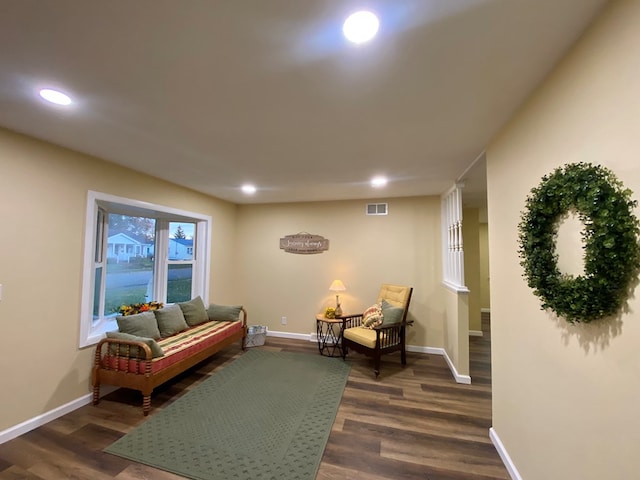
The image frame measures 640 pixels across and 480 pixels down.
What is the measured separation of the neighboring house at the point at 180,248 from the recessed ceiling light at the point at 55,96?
2713 mm

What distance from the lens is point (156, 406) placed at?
8.68 ft

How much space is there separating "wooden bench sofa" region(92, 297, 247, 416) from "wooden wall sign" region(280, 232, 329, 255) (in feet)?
6.06

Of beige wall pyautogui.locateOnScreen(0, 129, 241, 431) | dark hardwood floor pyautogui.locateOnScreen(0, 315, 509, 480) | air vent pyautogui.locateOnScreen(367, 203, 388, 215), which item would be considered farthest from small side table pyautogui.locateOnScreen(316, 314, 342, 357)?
beige wall pyautogui.locateOnScreen(0, 129, 241, 431)

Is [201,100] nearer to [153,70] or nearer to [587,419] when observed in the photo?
[153,70]

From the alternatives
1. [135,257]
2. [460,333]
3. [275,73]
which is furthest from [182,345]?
[460,333]

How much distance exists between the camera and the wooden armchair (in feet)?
11.1

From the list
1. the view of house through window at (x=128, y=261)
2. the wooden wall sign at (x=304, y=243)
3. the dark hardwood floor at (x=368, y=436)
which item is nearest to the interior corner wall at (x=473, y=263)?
the dark hardwood floor at (x=368, y=436)

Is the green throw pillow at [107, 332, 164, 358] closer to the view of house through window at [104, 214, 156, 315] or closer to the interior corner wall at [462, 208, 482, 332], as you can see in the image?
the view of house through window at [104, 214, 156, 315]

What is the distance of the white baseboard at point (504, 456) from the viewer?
1.78m

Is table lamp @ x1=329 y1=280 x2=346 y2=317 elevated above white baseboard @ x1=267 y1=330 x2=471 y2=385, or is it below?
above

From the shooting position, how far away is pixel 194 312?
3.85 meters

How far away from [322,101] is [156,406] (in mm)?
3140

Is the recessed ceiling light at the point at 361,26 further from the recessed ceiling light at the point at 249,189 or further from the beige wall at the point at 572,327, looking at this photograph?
the recessed ceiling light at the point at 249,189

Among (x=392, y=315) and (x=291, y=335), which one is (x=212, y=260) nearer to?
(x=291, y=335)
